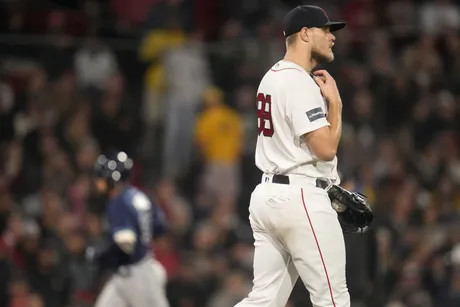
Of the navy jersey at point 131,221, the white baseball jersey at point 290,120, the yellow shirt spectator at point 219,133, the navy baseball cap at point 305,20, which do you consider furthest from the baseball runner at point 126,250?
the yellow shirt spectator at point 219,133

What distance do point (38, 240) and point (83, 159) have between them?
5.85ft

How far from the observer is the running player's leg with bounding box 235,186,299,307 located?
6.60 m

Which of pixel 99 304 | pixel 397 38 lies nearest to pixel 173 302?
pixel 99 304

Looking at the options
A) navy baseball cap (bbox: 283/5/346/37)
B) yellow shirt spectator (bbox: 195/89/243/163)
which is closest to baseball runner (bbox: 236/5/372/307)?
navy baseball cap (bbox: 283/5/346/37)

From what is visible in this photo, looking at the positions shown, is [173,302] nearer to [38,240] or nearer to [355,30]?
[38,240]

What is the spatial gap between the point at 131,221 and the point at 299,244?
3.54 m

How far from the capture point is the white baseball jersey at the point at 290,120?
640 centimetres

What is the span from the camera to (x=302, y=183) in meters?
6.52

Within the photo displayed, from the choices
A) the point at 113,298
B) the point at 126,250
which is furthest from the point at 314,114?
the point at 113,298

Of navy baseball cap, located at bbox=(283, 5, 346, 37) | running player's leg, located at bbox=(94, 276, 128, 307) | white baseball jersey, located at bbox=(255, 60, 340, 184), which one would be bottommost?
running player's leg, located at bbox=(94, 276, 128, 307)

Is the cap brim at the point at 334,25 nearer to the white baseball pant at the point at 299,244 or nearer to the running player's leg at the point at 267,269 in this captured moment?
the white baseball pant at the point at 299,244

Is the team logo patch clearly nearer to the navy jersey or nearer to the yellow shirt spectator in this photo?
the navy jersey

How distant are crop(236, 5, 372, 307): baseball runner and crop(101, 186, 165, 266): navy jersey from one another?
3.15 metres

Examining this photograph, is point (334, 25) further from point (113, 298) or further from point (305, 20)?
point (113, 298)
